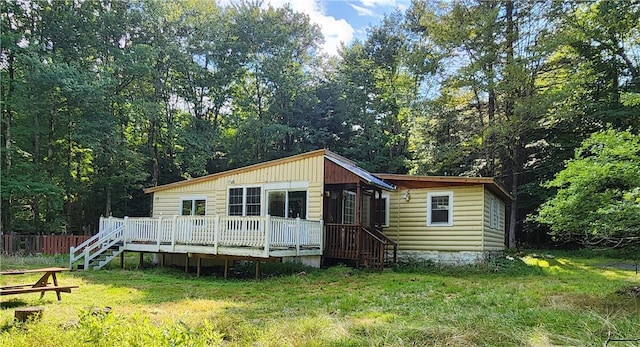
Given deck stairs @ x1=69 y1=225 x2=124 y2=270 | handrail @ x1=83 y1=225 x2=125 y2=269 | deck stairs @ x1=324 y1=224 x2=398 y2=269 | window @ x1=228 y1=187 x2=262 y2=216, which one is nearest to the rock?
deck stairs @ x1=69 y1=225 x2=124 y2=270

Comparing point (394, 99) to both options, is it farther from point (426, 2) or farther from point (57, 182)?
point (57, 182)

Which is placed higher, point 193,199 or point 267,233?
point 193,199

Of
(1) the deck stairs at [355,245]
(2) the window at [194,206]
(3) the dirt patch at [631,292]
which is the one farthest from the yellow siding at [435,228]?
(2) the window at [194,206]

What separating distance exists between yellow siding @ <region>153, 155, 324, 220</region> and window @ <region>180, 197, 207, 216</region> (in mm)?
177

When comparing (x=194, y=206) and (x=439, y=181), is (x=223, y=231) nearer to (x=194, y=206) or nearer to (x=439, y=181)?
(x=194, y=206)

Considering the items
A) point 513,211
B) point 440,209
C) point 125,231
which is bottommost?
point 125,231

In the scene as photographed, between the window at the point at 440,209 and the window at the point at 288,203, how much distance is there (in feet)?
13.3

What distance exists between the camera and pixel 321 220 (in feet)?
41.6

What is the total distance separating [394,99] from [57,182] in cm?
1934

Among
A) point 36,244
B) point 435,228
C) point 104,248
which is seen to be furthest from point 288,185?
point 36,244

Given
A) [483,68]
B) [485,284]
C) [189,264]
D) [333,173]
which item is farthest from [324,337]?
[483,68]

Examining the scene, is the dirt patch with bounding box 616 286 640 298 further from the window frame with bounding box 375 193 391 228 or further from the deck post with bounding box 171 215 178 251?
the deck post with bounding box 171 215 178 251

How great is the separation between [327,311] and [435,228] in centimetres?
820

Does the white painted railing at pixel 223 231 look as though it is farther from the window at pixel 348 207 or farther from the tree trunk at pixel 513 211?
the tree trunk at pixel 513 211
